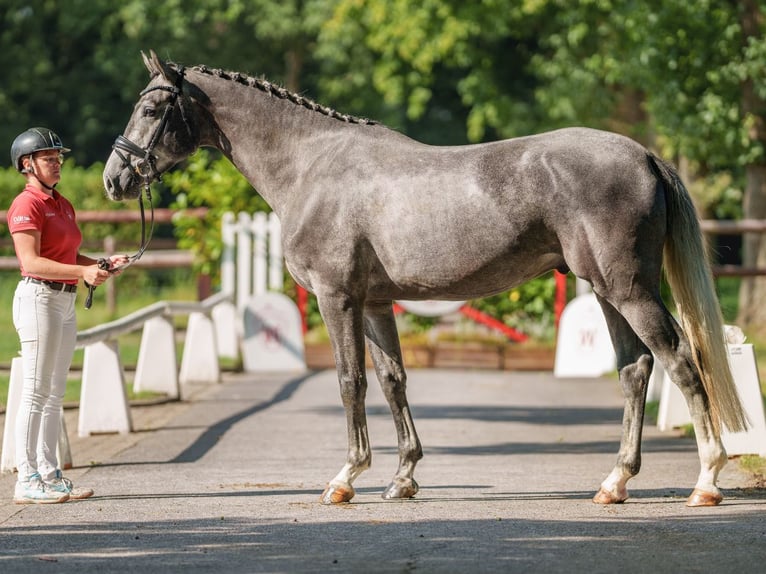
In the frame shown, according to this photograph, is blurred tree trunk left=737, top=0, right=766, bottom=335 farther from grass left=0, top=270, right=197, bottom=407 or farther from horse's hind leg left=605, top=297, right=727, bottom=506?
horse's hind leg left=605, top=297, right=727, bottom=506

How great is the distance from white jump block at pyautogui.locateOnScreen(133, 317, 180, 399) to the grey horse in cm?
519

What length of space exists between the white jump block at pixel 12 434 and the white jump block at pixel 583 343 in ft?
27.6

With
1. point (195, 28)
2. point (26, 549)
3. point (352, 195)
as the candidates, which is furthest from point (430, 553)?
point (195, 28)

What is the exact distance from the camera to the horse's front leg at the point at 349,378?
296 inches

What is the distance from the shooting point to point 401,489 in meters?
7.65

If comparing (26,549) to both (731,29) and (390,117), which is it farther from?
(390,117)

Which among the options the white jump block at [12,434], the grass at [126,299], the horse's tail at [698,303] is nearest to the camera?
the horse's tail at [698,303]

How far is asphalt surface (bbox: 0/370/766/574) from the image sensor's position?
5.93 m

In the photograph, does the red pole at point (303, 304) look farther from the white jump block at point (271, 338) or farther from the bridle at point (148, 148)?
the bridle at point (148, 148)

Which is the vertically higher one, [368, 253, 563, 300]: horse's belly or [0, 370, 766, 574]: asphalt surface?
[368, 253, 563, 300]: horse's belly

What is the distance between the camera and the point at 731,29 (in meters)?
17.8

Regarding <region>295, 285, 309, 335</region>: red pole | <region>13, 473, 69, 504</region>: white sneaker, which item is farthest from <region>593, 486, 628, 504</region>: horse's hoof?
<region>295, 285, 309, 335</region>: red pole

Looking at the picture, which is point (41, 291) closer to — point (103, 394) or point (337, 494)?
point (337, 494)

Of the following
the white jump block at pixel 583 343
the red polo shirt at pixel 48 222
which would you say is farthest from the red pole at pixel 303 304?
the red polo shirt at pixel 48 222
